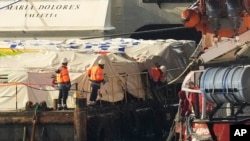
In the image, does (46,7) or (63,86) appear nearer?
(63,86)

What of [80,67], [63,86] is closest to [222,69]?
[63,86]

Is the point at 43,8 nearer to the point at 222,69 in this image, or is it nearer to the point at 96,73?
Result: the point at 96,73

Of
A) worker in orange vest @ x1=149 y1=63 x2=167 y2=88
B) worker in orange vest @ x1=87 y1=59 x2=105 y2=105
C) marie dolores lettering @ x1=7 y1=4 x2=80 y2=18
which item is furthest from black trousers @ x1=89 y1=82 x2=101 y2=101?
marie dolores lettering @ x1=7 y1=4 x2=80 y2=18

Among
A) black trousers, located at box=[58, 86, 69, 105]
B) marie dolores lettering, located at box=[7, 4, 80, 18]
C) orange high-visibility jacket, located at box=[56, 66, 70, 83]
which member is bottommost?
black trousers, located at box=[58, 86, 69, 105]

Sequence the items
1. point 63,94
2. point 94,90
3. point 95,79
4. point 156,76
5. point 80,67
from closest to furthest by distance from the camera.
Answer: point 63,94, point 95,79, point 94,90, point 80,67, point 156,76

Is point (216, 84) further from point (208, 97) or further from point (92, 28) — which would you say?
point (92, 28)

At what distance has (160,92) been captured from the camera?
2816 cm

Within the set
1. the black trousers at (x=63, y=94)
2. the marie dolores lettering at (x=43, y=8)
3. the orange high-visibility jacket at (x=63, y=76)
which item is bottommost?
the black trousers at (x=63, y=94)

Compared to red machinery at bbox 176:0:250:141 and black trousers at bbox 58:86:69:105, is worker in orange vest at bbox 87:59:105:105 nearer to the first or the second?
black trousers at bbox 58:86:69:105

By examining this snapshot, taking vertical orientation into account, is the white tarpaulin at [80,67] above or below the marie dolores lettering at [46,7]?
below

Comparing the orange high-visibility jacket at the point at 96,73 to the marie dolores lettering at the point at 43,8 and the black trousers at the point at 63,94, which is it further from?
the marie dolores lettering at the point at 43,8

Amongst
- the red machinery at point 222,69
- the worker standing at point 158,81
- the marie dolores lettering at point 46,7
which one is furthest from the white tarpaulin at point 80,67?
the red machinery at point 222,69

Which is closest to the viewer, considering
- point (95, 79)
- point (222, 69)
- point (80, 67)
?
point (222, 69)

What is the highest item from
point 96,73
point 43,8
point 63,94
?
point 43,8
